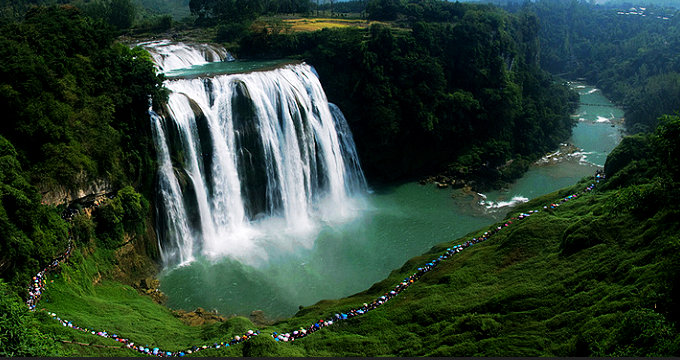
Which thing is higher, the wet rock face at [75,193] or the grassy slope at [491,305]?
the wet rock face at [75,193]

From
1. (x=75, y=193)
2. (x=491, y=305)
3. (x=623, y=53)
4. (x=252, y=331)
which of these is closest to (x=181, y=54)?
(x=75, y=193)

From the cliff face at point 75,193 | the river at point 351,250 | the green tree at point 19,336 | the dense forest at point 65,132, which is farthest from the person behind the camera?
the river at point 351,250

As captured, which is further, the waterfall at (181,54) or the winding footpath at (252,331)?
the waterfall at (181,54)

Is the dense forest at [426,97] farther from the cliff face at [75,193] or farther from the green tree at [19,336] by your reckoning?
the green tree at [19,336]

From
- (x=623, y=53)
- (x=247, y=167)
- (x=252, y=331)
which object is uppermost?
(x=623, y=53)

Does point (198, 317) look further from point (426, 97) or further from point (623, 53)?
point (623, 53)

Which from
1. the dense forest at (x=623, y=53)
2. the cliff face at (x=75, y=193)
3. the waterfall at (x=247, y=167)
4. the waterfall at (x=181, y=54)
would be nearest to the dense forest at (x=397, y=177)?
the cliff face at (x=75, y=193)

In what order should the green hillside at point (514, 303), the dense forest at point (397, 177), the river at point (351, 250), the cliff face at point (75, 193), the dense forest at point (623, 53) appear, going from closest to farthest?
the green hillside at point (514, 303), the dense forest at point (397, 177), the cliff face at point (75, 193), the river at point (351, 250), the dense forest at point (623, 53)
